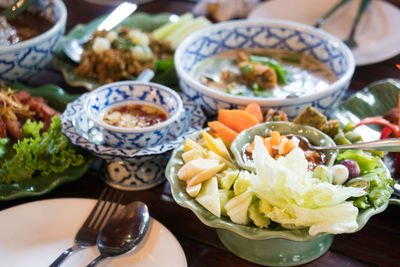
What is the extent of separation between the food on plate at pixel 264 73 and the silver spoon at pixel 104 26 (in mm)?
674

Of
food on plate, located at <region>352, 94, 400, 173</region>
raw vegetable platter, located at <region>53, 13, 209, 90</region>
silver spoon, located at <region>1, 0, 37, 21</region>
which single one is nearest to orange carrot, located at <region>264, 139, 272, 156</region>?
food on plate, located at <region>352, 94, 400, 173</region>

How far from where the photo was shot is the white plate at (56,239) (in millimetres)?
1471

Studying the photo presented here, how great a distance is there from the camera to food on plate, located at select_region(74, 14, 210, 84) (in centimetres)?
245

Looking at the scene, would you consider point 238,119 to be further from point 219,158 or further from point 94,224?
point 94,224

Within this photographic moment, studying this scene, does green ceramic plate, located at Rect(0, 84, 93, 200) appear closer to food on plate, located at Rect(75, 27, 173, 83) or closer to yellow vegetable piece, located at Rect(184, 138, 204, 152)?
yellow vegetable piece, located at Rect(184, 138, 204, 152)

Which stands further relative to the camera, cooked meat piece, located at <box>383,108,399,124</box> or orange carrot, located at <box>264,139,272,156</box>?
cooked meat piece, located at <box>383,108,399,124</box>

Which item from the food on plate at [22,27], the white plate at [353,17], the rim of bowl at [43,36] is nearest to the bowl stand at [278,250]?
the rim of bowl at [43,36]

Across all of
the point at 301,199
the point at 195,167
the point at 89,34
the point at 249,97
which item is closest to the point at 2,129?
the point at 195,167

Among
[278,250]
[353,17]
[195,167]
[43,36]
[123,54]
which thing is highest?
[43,36]

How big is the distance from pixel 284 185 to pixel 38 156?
3.31 ft

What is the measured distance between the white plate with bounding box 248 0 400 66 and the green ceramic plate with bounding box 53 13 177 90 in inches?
24.9

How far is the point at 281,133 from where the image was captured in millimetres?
1708

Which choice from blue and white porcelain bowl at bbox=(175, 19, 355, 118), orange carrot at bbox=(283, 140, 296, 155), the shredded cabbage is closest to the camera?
the shredded cabbage

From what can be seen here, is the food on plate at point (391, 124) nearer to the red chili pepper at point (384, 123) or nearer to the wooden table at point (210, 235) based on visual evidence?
the red chili pepper at point (384, 123)
